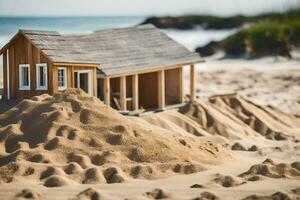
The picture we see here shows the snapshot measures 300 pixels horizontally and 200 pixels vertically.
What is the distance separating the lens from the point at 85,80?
1650cm

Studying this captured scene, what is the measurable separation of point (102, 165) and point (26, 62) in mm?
4404

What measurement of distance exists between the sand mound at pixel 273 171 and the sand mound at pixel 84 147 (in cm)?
76

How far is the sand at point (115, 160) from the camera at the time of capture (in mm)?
11141

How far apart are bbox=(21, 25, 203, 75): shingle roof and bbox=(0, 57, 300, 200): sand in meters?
1.39

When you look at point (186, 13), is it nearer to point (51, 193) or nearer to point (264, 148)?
point (264, 148)

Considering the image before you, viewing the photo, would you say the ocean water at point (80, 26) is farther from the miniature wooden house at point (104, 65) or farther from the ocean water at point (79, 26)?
the miniature wooden house at point (104, 65)

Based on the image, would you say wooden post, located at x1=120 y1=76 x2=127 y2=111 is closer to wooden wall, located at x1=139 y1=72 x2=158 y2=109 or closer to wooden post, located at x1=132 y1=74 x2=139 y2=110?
wooden post, located at x1=132 y1=74 x2=139 y2=110

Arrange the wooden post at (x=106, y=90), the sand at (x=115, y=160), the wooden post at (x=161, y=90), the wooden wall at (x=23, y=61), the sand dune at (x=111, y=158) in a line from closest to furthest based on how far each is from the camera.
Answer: the sand at (x=115, y=160)
the sand dune at (x=111, y=158)
the wooden wall at (x=23, y=61)
the wooden post at (x=106, y=90)
the wooden post at (x=161, y=90)

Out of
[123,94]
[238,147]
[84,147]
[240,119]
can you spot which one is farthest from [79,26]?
[84,147]

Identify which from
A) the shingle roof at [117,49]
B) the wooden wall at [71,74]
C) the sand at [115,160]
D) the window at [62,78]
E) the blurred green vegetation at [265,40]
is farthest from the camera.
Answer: the blurred green vegetation at [265,40]

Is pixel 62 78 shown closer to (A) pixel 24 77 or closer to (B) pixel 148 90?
(A) pixel 24 77

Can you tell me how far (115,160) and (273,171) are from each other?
2324 millimetres

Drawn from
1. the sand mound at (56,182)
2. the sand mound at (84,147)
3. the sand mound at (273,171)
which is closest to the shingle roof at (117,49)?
the sand mound at (84,147)

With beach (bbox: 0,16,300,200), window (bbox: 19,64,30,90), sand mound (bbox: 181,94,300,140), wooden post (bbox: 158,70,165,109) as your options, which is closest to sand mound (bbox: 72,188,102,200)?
beach (bbox: 0,16,300,200)
